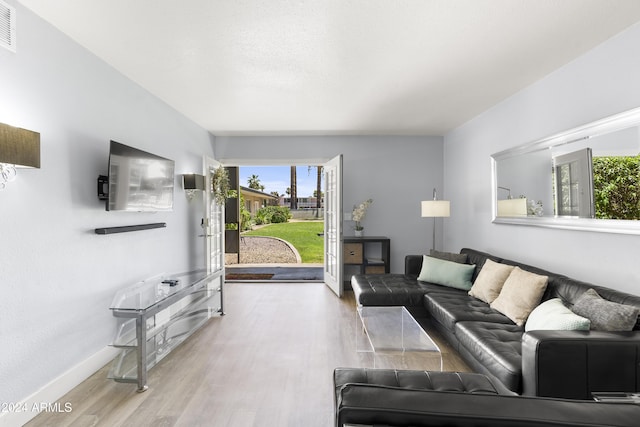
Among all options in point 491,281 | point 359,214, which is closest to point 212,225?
point 359,214

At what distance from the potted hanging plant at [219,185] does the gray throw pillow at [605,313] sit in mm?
4520

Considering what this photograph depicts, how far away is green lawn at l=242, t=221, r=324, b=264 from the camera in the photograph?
356 inches

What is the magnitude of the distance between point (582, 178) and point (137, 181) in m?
3.86

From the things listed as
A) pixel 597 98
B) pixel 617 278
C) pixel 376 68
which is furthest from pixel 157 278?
pixel 597 98

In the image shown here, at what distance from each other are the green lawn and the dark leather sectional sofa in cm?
612

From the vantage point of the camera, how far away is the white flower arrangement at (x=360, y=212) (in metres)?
5.38

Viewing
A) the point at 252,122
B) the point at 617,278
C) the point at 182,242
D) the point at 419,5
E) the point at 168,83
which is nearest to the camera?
the point at 419,5

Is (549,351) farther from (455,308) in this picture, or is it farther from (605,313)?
(455,308)

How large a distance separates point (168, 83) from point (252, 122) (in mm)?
1533

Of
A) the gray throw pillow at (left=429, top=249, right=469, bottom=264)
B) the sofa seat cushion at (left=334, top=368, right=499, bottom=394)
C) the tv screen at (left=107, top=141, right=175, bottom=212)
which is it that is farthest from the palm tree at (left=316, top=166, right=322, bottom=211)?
the sofa seat cushion at (left=334, top=368, right=499, bottom=394)

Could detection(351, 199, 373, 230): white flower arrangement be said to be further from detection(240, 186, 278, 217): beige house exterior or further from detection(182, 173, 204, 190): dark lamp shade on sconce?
detection(240, 186, 278, 217): beige house exterior

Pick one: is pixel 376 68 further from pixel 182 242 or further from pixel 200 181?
pixel 182 242

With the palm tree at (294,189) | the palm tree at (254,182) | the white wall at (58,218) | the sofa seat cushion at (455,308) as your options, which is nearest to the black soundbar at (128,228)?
the white wall at (58,218)

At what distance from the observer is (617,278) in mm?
2381
